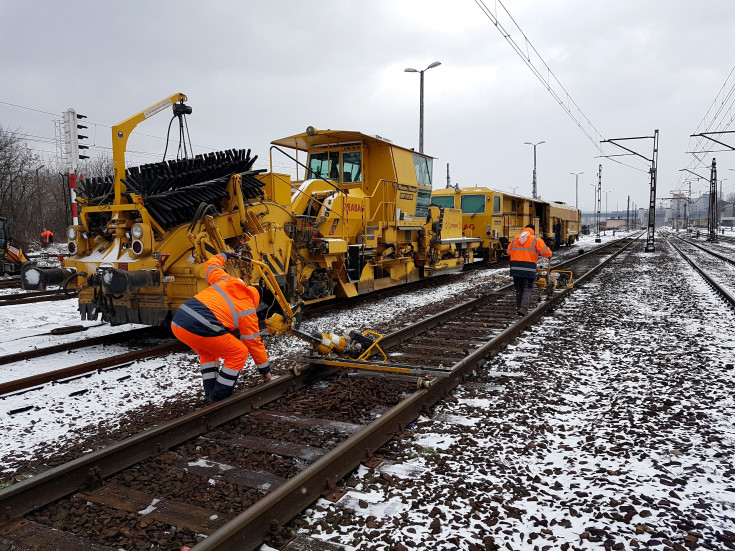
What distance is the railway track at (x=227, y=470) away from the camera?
284 centimetres

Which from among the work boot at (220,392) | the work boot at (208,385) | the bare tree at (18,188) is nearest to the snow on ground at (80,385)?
the work boot at (208,385)

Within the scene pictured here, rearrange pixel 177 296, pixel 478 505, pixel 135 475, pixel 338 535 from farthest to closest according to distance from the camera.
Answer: pixel 177 296 < pixel 135 475 < pixel 478 505 < pixel 338 535

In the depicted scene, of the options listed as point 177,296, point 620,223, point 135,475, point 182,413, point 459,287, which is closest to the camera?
point 135,475

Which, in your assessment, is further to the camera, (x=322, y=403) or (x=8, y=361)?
(x=8, y=361)

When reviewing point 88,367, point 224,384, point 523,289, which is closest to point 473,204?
point 523,289

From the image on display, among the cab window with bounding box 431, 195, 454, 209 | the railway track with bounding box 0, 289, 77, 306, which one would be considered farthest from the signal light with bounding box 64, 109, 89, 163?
the cab window with bounding box 431, 195, 454, 209

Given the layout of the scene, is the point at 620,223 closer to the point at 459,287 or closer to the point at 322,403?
the point at 459,287

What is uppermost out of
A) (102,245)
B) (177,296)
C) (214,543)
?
(102,245)

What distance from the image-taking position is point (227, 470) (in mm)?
3600

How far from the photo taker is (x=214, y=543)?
2.49m

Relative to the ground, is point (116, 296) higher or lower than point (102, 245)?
lower

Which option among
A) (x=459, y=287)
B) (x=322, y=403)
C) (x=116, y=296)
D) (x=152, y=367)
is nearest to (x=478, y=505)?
(x=322, y=403)

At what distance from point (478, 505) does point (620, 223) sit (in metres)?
140

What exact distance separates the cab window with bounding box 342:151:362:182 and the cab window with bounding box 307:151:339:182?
6.8 inches
